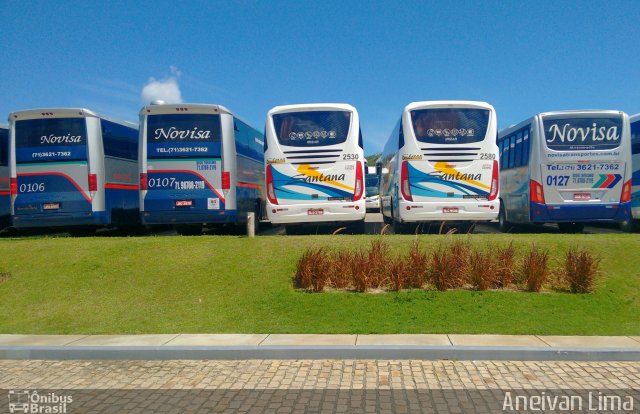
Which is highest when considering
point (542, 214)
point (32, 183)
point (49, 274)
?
point (32, 183)

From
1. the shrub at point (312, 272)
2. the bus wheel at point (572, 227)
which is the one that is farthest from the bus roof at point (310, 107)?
the bus wheel at point (572, 227)

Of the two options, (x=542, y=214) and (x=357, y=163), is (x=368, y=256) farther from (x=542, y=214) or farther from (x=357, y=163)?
(x=542, y=214)

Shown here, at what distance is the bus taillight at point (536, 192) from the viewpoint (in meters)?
13.4

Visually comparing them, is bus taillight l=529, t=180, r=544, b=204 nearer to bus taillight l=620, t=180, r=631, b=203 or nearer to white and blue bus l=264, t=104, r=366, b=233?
bus taillight l=620, t=180, r=631, b=203

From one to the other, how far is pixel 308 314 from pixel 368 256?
2039 millimetres

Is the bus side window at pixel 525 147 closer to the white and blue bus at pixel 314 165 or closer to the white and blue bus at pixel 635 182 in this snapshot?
the white and blue bus at pixel 635 182

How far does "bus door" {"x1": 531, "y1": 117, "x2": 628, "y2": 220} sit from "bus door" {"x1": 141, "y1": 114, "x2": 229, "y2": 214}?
8.39m

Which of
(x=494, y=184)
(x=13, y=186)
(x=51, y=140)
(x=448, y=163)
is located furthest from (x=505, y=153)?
(x=13, y=186)

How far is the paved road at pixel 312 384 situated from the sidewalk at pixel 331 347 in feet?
0.41

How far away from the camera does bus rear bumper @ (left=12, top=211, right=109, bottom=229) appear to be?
44.7 feet

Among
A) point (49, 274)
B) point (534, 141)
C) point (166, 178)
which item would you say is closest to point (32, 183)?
point (166, 178)

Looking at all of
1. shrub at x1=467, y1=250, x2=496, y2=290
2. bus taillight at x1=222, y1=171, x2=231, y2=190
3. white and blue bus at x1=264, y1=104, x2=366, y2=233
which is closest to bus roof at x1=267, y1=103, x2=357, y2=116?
white and blue bus at x1=264, y1=104, x2=366, y2=233

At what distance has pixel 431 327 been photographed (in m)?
7.53

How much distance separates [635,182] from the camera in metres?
15.0
